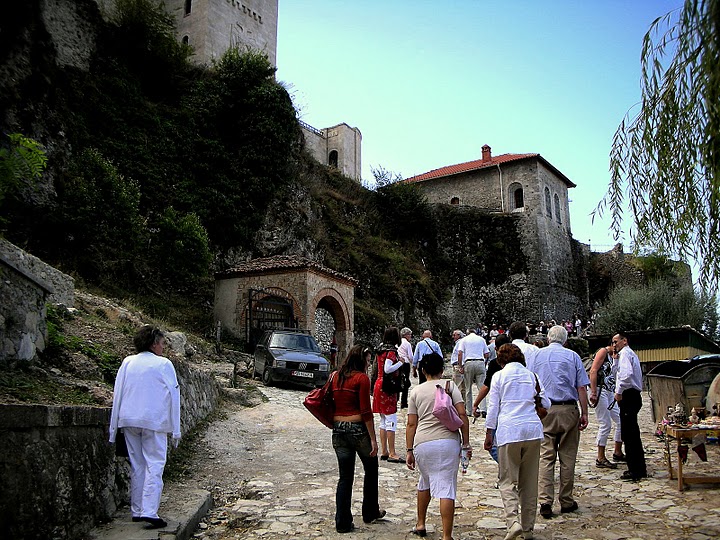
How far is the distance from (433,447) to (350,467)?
0.88 m

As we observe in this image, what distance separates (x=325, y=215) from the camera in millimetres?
28141

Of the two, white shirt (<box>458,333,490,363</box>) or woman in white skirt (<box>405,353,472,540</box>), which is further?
white shirt (<box>458,333,490,363</box>)

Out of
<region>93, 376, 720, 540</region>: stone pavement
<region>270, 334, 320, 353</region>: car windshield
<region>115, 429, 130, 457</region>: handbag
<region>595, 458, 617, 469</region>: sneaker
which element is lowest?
<region>93, 376, 720, 540</region>: stone pavement

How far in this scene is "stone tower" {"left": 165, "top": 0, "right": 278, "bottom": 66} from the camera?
28.5m

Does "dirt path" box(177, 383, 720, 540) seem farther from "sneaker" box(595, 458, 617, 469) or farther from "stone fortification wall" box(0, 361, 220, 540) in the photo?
"stone fortification wall" box(0, 361, 220, 540)

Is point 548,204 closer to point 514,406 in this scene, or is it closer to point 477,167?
point 477,167

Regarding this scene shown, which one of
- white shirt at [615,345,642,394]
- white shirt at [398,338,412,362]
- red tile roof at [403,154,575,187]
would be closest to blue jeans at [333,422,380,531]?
white shirt at [615,345,642,394]

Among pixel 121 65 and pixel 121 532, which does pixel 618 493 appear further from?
pixel 121 65

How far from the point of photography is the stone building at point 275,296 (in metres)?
17.7

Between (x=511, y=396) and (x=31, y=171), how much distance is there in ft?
17.2

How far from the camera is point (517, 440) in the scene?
4.46 m

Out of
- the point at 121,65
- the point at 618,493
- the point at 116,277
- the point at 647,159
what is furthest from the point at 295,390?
the point at 121,65

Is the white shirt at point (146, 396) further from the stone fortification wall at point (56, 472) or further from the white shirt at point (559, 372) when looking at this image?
the white shirt at point (559, 372)

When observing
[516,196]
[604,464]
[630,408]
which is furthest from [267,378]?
[516,196]
